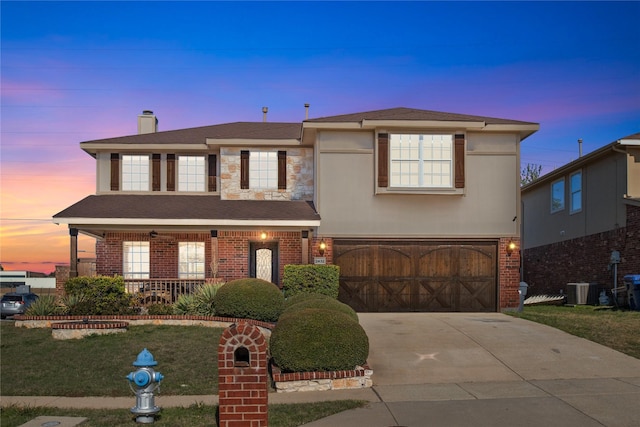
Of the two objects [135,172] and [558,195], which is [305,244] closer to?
[135,172]

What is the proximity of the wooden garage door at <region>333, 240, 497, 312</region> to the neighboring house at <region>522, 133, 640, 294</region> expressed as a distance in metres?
4.58

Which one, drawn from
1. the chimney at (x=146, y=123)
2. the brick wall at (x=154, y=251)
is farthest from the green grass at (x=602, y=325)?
the chimney at (x=146, y=123)

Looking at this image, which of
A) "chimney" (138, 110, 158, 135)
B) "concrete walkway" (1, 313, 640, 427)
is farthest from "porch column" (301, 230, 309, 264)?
"chimney" (138, 110, 158, 135)

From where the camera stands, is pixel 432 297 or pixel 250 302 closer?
pixel 250 302

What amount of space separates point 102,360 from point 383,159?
394 inches

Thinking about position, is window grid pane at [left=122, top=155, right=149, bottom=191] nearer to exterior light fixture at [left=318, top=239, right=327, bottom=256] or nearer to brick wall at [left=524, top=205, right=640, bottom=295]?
exterior light fixture at [left=318, top=239, right=327, bottom=256]

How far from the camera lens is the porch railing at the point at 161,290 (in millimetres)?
17531

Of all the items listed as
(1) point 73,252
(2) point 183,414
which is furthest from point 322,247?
(2) point 183,414

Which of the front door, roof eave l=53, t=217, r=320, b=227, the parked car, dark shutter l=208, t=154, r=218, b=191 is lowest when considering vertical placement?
the parked car

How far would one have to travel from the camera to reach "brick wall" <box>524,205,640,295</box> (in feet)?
65.8

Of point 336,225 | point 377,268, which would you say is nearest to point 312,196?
point 336,225

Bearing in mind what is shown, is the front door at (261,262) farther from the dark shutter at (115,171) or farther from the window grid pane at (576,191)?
the window grid pane at (576,191)

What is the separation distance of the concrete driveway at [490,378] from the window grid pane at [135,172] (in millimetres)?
9825

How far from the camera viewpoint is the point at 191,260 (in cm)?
2091
